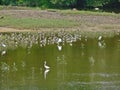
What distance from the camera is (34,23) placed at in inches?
1700

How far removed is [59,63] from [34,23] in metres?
18.2

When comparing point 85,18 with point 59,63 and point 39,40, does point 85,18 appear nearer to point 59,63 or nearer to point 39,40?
point 39,40

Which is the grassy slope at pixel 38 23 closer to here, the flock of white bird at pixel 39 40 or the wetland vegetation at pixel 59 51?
the wetland vegetation at pixel 59 51

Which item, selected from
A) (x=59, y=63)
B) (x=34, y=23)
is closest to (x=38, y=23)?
(x=34, y=23)

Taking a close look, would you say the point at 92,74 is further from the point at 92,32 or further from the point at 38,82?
the point at 92,32

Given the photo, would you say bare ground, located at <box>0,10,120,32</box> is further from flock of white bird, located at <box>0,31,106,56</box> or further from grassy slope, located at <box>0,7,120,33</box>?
flock of white bird, located at <box>0,31,106,56</box>

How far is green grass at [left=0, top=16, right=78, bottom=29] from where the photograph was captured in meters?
42.2

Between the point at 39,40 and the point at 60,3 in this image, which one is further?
Answer: the point at 60,3

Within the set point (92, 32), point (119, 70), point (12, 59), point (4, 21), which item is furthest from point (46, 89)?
point (4, 21)

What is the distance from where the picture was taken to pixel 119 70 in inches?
936

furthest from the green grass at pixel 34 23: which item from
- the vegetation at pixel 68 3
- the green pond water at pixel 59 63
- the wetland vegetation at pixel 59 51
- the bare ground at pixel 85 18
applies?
the vegetation at pixel 68 3

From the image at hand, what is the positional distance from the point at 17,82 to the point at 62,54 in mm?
7291

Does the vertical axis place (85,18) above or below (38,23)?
below

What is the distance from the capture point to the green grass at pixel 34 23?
42.2 meters
